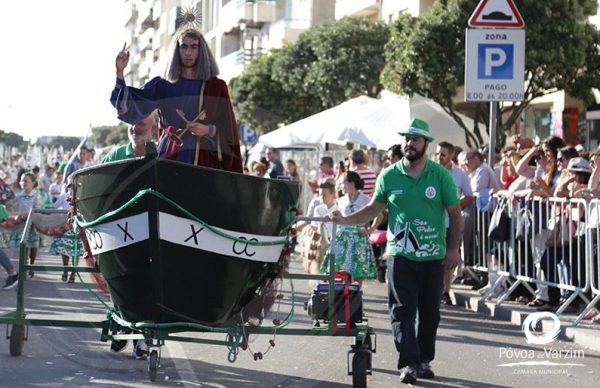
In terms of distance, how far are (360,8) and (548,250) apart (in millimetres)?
31017

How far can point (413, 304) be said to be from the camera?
28.4 ft

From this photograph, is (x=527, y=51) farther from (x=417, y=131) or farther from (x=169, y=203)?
(x=169, y=203)

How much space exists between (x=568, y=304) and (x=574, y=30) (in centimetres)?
1430

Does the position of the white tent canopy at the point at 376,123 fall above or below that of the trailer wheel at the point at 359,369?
above

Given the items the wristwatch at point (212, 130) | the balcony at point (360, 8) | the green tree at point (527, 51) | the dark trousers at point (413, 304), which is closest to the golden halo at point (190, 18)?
the wristwatch at point (212, 130)

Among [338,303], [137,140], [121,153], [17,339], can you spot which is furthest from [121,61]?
[17,339]

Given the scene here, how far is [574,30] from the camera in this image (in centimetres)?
2523

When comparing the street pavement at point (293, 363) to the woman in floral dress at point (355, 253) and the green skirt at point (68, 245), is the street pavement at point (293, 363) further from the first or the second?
the woman in floral dress at point (355, 253)

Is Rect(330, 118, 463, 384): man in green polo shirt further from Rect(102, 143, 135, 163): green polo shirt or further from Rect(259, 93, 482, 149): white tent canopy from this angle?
Rect(259, 93, 482, 149): white tent canopy

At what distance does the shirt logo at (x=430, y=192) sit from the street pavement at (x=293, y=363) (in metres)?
1.34

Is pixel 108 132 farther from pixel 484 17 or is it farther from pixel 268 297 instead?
pixel 268 297

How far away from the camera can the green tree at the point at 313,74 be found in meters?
36.4

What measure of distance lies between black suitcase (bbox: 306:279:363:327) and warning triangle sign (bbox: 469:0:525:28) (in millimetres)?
6248

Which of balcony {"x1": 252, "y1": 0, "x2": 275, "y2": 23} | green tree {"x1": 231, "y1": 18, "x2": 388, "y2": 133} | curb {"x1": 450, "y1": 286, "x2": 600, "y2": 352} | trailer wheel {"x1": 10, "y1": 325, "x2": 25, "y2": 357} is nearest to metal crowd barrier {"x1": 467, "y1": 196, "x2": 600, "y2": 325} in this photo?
curb {"x1": 450, "y1": 286, "x2": 600, "y2": 352}
